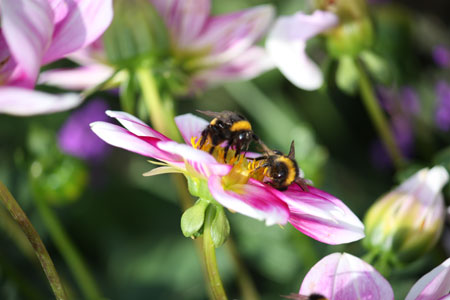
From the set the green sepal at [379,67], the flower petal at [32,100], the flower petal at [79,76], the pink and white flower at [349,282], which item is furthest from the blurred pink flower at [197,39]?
the pink and white flower at [349,282]

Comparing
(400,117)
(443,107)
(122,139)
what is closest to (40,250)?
(122,139)

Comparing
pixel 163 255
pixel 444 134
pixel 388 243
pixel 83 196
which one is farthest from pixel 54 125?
pixel 388 243

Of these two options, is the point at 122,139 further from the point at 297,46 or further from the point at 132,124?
the point at 297,46

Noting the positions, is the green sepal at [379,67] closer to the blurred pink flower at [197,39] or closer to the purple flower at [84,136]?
the blurred pink flower at [197,39]

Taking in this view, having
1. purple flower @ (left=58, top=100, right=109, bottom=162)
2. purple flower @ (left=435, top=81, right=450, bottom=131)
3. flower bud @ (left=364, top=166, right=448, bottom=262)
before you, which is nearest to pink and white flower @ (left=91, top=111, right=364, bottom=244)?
flower bud @ (left=364, top=166, right=448, bottom=262)

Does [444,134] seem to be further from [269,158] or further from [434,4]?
[269,158]

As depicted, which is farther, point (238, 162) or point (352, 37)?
point (352, 37)
